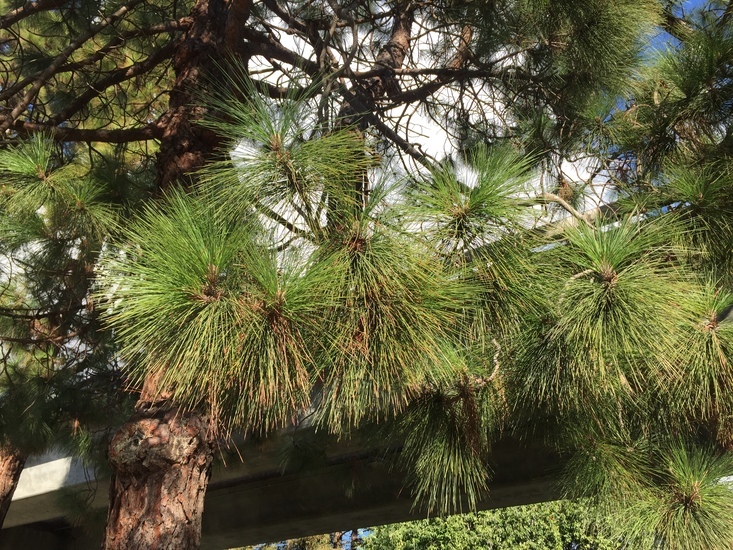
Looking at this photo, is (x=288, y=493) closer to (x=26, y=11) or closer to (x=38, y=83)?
(x=38, y=83)

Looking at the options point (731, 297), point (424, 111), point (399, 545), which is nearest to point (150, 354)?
point (731, 297)

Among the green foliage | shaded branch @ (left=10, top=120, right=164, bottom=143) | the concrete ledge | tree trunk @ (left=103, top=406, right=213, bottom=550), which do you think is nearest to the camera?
tree trunk @ (left=103, top=406, right=213, bottom=550)

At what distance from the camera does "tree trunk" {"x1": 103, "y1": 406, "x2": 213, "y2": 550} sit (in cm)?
159

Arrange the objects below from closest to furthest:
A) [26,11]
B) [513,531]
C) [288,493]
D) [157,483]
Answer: [157,483] < [26,11] < [288,493] < [513,531]

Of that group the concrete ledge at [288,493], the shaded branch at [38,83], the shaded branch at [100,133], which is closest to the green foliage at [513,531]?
the concrete ledge at [288,493]

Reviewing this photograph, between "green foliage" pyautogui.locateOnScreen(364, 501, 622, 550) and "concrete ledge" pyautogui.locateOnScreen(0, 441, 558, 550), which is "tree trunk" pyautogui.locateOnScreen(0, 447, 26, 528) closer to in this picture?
"concrete ledge" pyautogui.locateOnScreen(0, 441, 558, 550)

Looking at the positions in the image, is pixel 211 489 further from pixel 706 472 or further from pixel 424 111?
pixel 706 472

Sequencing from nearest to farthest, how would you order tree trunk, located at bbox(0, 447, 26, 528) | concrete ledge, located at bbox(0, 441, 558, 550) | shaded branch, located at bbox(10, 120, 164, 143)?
shaded branch, located at bbox(10, 120, 164, 143) → concrete ledge, located at bbox(0, 441, 558, 550) → tree trunk, located at bbox(0, 447, 26, 528)

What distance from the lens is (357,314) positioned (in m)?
1.27

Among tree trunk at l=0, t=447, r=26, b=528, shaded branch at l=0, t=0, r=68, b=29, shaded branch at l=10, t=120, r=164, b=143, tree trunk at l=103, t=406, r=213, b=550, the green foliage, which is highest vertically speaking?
shaded branch at l=0, t=0, r=68, b=29

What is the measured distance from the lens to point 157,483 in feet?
5.33

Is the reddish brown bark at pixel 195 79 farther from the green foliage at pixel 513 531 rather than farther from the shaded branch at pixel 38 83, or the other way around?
the green foliage at pixel 513 531

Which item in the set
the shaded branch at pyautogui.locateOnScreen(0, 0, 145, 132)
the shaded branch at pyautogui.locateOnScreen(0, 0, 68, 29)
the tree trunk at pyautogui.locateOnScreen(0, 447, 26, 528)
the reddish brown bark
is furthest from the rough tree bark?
the tree trunk at pyautogui.locateOnScreen(0, 447, 26, 528)

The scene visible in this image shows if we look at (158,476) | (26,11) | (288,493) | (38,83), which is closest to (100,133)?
(38,83)
